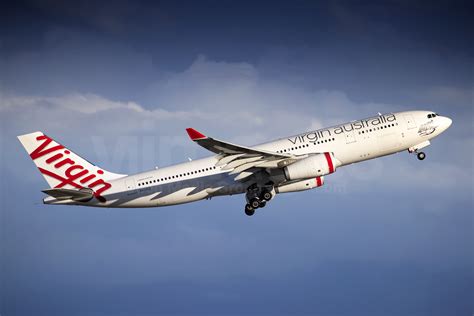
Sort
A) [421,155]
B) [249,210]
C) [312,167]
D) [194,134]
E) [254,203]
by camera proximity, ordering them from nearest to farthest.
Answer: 1. [194,134]
2. [312,167]
3. [254,203]
4. [249,210]
5. [421,155]

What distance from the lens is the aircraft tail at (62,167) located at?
41.0 metres

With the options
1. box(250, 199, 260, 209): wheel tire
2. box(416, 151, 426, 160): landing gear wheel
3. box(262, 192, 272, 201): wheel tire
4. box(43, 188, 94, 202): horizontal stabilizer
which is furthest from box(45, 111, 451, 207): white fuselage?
box(416, 151, 426, 160): landing gear wheel

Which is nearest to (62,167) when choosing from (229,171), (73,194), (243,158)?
(73,194)

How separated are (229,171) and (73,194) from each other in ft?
33.5

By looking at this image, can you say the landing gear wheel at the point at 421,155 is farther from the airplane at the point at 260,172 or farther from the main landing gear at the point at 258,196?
the main landing gear at the point at 258,196

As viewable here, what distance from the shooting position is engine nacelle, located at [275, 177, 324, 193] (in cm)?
4091

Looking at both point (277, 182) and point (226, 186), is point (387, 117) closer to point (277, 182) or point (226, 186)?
point (277, 182)

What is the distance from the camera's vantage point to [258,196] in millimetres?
40406

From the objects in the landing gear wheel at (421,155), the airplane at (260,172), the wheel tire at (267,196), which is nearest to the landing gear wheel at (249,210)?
the airplane at (260,172)

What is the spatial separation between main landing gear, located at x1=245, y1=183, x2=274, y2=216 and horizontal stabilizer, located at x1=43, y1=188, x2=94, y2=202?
34.5 feet

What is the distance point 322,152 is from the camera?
129 feet

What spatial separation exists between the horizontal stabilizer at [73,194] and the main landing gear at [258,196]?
10.5 m

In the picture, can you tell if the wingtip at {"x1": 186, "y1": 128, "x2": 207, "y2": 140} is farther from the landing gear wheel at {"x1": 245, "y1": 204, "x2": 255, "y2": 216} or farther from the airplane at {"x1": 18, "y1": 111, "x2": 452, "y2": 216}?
the landing gear wheel at {"x1": 245, "y1": 204, "x2": 255, "y2": 216}

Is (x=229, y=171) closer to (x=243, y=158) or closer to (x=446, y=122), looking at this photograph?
(x=243, y=158)
